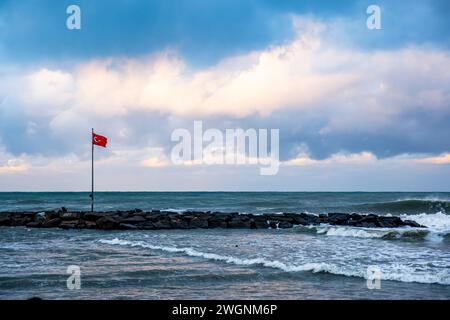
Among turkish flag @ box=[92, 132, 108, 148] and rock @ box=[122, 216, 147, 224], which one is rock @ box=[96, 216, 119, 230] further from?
turkish flag @ box=[92, 132, 108, 148]

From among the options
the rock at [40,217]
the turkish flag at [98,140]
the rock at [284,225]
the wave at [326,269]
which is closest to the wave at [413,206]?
the rock at [284,225]

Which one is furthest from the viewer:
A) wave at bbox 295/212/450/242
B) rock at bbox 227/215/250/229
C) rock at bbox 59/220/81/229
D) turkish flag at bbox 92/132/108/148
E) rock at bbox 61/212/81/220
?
turkish flag at bbox 92/132/108/148

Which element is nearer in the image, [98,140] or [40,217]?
[98,140]

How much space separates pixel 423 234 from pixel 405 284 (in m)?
11.4

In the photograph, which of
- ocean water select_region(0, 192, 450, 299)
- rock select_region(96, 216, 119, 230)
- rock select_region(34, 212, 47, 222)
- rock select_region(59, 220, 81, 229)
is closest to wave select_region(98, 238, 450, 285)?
ocean water select_region(0, 192, 450, 299)

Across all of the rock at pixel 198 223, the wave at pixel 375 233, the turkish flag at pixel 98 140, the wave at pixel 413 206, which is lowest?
the wave at pixel 413 206

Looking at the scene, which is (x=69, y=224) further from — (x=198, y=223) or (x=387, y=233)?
(x=387, y=233)

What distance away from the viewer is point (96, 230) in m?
23.8

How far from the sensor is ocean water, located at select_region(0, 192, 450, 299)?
31.9 feet

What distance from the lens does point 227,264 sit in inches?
515

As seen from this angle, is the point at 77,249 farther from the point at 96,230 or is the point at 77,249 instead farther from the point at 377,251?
the point at 377,251

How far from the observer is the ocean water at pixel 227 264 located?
9.73 meters

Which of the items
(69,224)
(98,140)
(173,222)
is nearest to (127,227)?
(173,222)

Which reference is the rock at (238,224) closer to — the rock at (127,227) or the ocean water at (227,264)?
the ocean water at (227,264)
